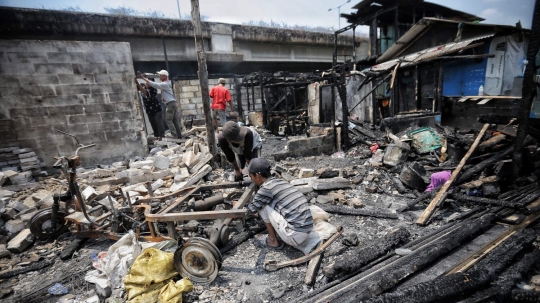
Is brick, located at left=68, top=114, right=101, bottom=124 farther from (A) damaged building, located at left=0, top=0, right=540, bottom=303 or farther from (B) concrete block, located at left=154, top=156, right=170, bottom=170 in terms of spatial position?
(B) concrete block, located at left=154, top=156, right=170, bottom=170

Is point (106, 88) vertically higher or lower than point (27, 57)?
lower

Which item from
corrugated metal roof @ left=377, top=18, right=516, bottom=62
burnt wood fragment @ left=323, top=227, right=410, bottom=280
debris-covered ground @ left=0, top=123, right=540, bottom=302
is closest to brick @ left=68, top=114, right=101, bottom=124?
debris-covered ground @ left=0, top=123, right=540, bottom=302

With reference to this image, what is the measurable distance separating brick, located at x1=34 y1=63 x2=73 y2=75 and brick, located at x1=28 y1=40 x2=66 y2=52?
0.34m

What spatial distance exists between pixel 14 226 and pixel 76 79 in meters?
4.07

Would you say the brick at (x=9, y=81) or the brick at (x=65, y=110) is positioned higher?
the brick at (x=9, y=81)

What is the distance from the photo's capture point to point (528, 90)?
3.64 metres

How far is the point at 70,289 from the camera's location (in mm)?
2783

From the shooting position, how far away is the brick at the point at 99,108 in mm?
6538

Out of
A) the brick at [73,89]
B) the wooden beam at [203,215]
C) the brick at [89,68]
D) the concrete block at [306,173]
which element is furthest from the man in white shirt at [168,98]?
the wooden beam at [203,215]

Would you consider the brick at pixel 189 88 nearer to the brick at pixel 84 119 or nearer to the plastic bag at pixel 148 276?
the brick at pixel 84 119

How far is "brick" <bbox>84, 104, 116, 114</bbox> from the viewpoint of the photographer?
6.54 meters

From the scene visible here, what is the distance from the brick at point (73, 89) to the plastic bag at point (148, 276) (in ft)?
19.7

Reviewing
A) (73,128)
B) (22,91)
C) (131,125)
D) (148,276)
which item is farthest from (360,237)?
(22,91)

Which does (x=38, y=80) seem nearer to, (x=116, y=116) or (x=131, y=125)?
(x=116, y=116)
